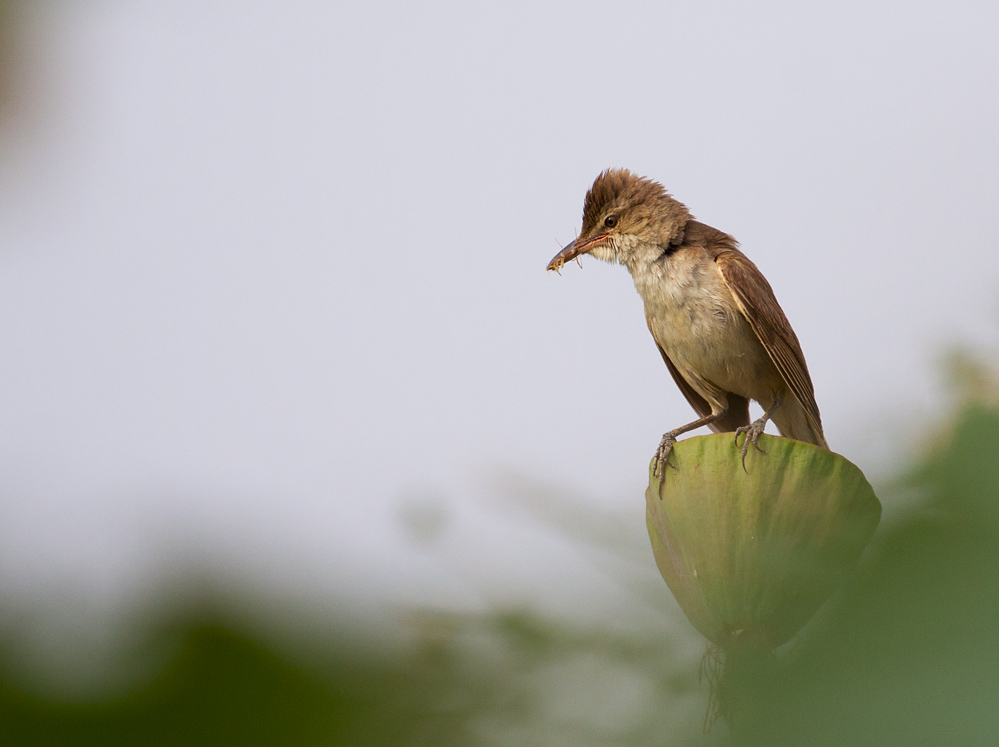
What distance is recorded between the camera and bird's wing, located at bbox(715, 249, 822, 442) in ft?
5.11

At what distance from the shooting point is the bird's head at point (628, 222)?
1.83 m

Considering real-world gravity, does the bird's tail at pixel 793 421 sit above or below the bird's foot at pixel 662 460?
above

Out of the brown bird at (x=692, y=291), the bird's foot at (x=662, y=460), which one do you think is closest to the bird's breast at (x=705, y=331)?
the brown bird at (x=692, y=291)

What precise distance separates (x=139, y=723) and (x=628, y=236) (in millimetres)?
1701

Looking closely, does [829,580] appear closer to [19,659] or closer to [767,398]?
[19,659]

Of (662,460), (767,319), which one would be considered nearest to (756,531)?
(662,460)

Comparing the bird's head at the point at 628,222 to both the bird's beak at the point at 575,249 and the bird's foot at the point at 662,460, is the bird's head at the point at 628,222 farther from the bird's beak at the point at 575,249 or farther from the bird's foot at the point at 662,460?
the bird's foot at the point at 662,460

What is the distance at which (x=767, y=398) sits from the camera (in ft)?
5.77

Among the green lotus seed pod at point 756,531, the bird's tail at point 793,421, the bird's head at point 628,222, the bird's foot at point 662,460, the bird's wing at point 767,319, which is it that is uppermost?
the bird's head at point 628,222

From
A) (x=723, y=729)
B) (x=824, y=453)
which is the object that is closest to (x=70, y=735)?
(x=723, y=729)

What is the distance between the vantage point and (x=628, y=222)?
1.84 meters

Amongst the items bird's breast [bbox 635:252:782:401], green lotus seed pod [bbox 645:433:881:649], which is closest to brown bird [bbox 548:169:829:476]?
bird's breast [bbox 635:252:782:401]

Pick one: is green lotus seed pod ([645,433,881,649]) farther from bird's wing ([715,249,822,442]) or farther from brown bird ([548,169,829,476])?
brown bird ([548,169,829,476])

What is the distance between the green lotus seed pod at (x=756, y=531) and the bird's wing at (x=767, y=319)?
3.40ft
